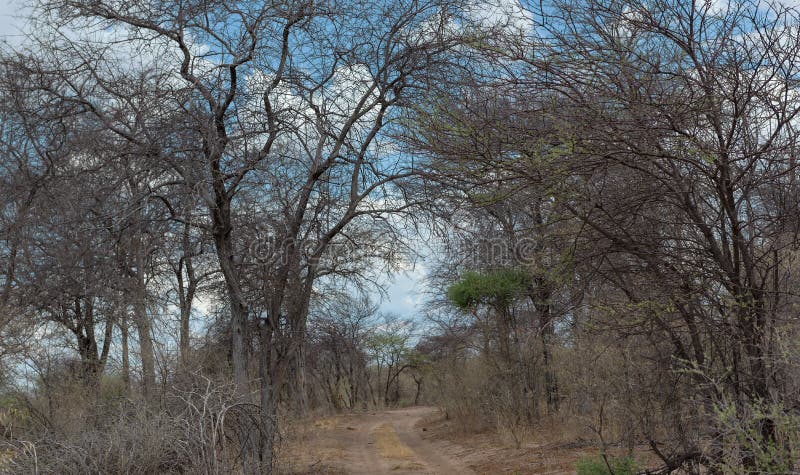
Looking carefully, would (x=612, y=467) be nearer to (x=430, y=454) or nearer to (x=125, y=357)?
(x=430, y=454)

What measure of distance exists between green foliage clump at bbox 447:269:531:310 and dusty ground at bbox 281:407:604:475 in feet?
11.7

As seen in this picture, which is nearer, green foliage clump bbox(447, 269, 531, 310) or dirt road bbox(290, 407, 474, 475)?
dirt road bbox(290, 407, 474, 475)

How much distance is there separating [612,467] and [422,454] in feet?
33.1

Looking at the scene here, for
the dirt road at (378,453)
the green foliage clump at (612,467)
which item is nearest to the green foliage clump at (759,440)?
the green foliage clump at (612,467)

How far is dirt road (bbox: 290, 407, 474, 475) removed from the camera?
14.5 m

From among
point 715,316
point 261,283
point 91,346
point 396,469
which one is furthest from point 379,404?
point 715,316

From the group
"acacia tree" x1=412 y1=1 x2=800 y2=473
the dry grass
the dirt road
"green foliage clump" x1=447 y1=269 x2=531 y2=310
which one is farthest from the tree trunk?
"acacia tree" x1=412 y1=1 x2=800 y2=473

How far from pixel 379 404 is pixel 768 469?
48243 mm

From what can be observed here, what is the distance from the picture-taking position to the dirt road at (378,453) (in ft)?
47.5

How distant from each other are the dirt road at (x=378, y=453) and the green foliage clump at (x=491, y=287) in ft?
13.2

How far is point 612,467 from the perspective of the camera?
8.45 metres

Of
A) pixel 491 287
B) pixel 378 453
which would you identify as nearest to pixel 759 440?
Result: pixel 491 287

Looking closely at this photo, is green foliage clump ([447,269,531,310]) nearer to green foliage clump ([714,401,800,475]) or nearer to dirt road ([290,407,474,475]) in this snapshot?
dirt road ([290,407,474,475])

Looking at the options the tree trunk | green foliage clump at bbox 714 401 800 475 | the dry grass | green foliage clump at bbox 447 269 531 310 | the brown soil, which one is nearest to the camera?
green foliage clump at bbox 714 401 800 475
